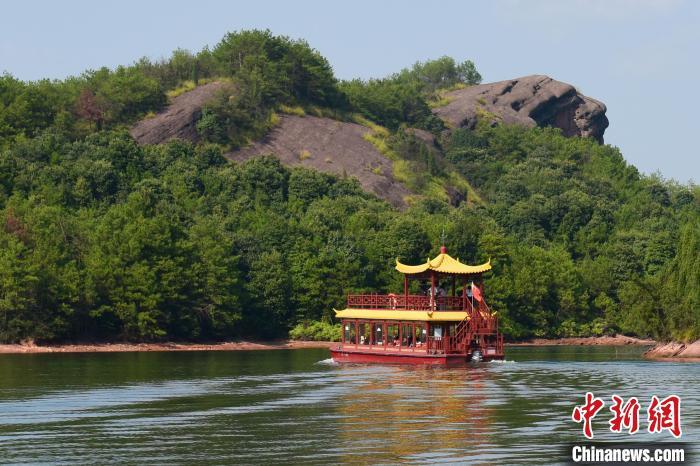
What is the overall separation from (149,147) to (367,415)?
117281mm

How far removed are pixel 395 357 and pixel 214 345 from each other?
116ft

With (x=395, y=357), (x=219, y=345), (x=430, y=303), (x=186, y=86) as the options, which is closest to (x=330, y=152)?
(x=186, y=86)

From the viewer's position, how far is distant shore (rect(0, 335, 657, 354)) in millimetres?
105562

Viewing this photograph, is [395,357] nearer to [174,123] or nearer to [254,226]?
[254,226]

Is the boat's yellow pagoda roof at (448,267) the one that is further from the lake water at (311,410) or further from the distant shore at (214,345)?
the distant shore at (214,345)

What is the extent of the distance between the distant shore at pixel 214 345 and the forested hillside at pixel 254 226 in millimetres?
1347

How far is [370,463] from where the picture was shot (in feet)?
127

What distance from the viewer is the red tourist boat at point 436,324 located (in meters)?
83.1

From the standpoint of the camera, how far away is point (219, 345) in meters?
118

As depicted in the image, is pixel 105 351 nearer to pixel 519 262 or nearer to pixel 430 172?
pixel 519 262

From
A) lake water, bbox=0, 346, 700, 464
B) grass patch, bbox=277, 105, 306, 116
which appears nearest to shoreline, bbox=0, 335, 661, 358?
lake water, bbox=0, 346, 700, 464

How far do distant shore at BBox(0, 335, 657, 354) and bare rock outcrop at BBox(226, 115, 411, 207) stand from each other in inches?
1843

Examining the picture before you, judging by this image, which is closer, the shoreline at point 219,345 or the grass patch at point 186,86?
the shoreline at point 219,345

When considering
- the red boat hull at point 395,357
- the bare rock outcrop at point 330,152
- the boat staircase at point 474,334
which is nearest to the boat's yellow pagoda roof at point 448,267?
the boat staircase at point 474,334
